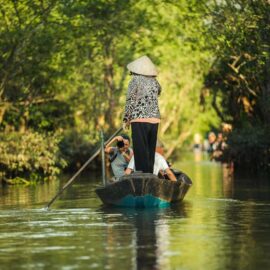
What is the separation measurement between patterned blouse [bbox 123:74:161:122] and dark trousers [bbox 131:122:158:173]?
18 centimetres

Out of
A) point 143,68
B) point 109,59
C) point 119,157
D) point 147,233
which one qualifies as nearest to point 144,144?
point 143,68

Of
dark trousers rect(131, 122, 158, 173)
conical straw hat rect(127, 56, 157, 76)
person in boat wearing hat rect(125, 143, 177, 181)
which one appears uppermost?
conical straw hat rect(127, 56, 157, 76)

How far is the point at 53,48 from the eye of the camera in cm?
3669

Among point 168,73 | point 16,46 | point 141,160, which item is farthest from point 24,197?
point 168,73

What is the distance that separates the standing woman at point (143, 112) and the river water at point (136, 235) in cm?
107

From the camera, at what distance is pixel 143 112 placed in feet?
64.9

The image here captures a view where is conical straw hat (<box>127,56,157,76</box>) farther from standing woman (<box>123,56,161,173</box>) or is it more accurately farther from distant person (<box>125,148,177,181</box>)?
distant person (<box>125,148,177,181</box>)

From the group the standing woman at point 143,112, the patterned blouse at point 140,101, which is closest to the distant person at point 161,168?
the standing woman at point 143,112

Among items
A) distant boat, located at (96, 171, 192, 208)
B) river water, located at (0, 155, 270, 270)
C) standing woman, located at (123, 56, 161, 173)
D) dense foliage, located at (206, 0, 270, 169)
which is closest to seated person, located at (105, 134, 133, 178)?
river water, located at (0, 155, 270, 270)

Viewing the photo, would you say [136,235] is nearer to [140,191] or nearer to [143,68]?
[140,191]

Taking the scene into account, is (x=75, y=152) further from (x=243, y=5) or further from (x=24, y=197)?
(x=24, y=197)

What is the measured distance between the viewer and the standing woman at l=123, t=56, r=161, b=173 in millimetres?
19734

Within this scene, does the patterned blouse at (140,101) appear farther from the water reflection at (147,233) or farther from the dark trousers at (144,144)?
the water reflection at (147,233)

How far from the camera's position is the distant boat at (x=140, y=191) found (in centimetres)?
1895
